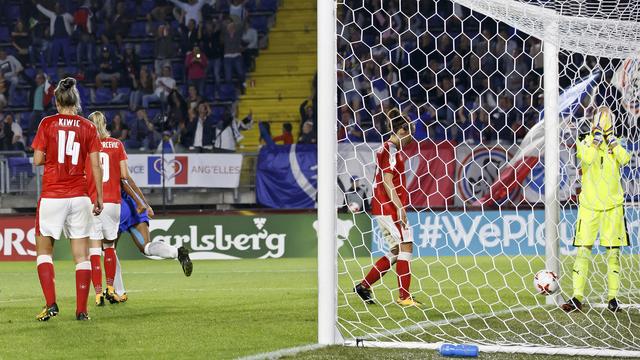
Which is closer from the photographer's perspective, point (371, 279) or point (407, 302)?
point (407, 302)

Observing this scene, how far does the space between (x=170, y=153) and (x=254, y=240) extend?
200 centimetres

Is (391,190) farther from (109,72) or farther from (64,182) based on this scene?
(109,72)

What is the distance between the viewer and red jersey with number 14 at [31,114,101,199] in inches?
298

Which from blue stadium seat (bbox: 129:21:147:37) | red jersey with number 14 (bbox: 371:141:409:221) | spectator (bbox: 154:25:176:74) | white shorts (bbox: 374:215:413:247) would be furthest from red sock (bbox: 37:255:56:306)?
blue stadium seat (bbox: 129:21:147:37)

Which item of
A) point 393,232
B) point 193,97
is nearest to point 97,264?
point 393,232

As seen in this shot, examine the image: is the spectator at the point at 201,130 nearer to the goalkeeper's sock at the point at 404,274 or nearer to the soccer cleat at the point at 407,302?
the goalkeeper's sock at the point at 404,274

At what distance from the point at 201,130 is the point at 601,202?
10.9 metres

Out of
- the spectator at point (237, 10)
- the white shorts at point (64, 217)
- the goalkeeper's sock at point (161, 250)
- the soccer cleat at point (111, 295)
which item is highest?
the spectator at point (237, 10)

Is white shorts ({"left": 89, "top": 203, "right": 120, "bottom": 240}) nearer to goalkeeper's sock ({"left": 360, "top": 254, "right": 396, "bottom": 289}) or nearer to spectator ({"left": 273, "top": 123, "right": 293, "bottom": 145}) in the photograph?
goalkeeper's sock ({"left": 360, "top": 254, "right": 396, "bottom": 289})

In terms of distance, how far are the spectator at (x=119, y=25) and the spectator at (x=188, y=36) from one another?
55.1 inches

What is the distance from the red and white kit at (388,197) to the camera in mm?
8789

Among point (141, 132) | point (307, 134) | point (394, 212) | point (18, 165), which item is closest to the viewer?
point (394, 212)

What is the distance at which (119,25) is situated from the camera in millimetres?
22203

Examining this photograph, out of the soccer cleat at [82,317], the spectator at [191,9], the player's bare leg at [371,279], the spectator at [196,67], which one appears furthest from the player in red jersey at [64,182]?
the spectator at [191,9]
